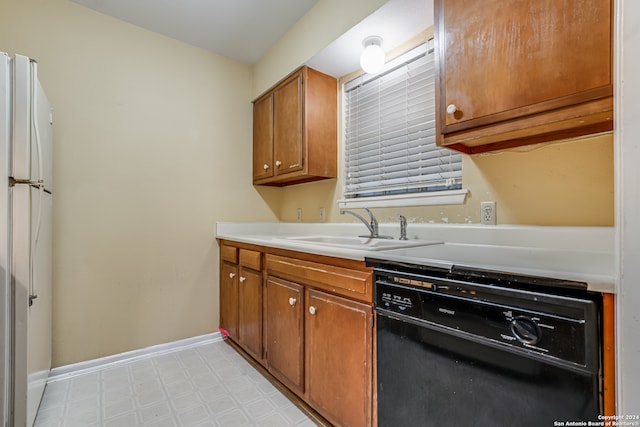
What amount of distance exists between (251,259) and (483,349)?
152cm

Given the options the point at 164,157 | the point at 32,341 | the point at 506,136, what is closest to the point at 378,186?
the point at 506,136

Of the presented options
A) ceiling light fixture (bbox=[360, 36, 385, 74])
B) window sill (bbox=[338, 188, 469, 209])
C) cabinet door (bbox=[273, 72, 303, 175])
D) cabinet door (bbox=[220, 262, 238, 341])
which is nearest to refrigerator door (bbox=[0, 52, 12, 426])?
cabinet door (bbox=[220, 262, 238, 341])

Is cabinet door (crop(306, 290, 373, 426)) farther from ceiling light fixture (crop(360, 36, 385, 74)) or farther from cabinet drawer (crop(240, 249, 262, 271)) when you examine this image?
ceiling light fixture (crop(360, 36, 385, 74))

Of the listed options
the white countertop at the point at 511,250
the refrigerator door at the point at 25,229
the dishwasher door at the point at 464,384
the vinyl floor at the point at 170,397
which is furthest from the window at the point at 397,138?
the refrigerator door at the point at 25,229

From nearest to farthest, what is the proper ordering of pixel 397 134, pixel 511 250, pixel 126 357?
pixel 511 250
pixel 397 134
pixel 126 357

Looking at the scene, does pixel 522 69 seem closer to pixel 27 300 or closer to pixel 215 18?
pixel 215 18

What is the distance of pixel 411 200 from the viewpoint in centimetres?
180

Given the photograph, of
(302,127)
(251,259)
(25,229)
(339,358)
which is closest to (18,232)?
(25,229)

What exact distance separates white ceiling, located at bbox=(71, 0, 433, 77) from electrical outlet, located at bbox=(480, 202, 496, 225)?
1.05m

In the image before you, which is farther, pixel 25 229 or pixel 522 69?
pixel 25 229

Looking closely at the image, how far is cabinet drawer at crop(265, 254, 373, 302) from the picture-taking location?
121 centimetres

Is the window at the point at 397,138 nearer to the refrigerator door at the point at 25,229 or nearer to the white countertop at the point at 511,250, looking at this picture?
the white countertop at the point at 511,250

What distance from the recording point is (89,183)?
80.6 inches

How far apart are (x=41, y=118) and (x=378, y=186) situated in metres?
1.96
